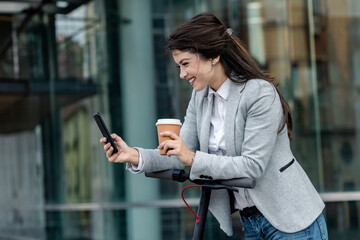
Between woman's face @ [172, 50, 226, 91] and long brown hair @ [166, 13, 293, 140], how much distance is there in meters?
0.02

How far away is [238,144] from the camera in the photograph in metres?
2.29

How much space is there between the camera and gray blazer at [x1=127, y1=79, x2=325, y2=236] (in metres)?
2.17

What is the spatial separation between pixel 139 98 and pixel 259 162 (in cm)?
552

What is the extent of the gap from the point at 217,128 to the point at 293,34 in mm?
4139

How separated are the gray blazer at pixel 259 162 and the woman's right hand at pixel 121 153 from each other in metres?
0.04

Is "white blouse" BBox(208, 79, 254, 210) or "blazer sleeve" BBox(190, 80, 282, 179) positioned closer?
"blazer sleeve" BBox(190, 80, 282, 179)

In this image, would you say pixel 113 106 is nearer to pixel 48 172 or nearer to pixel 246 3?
pixel 246 3

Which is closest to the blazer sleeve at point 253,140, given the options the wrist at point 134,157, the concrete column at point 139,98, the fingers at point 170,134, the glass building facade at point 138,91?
the fingers at point 170,134

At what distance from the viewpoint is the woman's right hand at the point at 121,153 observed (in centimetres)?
226

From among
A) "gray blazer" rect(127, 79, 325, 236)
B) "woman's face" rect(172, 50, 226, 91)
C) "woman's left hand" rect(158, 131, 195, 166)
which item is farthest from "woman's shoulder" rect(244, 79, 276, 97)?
"woman's left hand" rect(158, 131, 195, 166)

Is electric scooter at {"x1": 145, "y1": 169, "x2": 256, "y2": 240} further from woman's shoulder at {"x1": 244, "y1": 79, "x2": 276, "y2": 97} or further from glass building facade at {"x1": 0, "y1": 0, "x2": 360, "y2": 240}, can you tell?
glass building facade at {"x1": 0, "y1": 0, "x2": 360, "y2": 240}

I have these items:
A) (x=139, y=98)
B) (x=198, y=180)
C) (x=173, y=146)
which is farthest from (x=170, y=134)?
(x=139, y=98)

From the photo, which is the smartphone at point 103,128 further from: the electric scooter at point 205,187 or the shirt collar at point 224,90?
the shirt collar at point 224,90

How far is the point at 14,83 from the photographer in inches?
418
